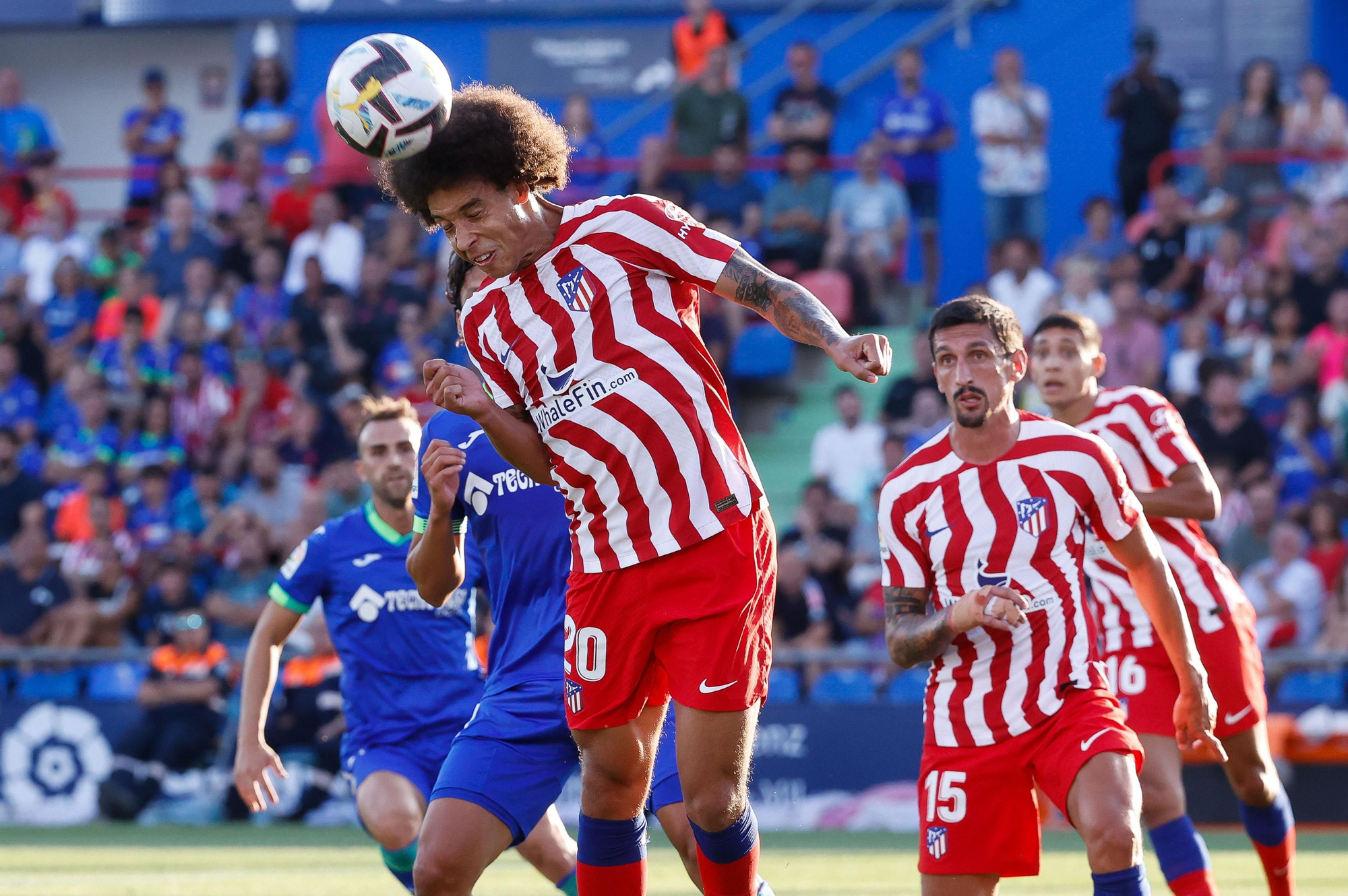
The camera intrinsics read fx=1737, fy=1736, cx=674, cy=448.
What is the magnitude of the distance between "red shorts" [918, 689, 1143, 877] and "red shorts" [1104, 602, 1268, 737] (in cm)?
124

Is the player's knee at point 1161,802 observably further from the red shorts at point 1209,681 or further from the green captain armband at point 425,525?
the green captain armband at point 425,525

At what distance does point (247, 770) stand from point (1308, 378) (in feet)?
33.7

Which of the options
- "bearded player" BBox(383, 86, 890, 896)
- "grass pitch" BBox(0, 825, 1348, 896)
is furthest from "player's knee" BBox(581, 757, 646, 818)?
"grass pitch" BBox(0, 825, 1348, 896)

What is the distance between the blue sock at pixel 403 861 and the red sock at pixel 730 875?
6.77ft

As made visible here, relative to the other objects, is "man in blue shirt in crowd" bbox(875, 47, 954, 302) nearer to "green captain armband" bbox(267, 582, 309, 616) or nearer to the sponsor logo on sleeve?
the sponsor logo on sleeve

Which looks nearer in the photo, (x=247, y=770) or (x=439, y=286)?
(x=247, y=770)

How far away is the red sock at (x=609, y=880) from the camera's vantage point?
503 centimetres

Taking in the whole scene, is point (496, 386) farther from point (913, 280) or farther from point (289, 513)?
point (913, 280)

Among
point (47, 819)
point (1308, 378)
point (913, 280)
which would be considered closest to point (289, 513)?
point (47, 819)

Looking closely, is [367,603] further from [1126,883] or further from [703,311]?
[703,311]

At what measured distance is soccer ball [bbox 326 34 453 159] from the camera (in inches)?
188

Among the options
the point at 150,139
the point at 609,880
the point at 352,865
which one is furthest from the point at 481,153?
the point at 150,139

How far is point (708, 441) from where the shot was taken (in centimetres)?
479

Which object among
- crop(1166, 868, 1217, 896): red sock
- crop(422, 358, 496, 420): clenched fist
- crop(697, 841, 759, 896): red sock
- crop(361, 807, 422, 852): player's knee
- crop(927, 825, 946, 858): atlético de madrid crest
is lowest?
crop(1166, 868, 1217, 896): red sock
